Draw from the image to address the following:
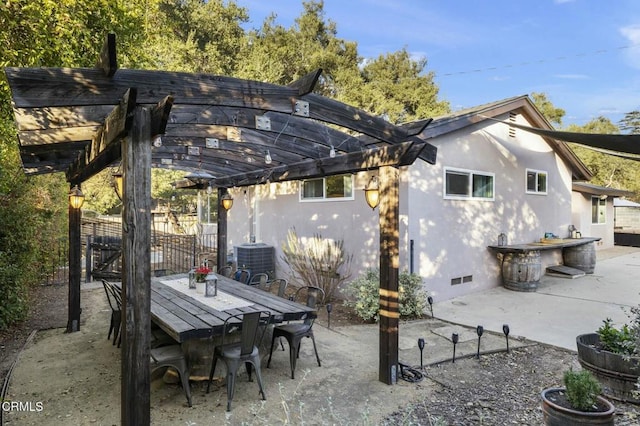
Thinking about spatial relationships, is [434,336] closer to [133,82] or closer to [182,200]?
[133,82]

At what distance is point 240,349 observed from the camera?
3.65 metres

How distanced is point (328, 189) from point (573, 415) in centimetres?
615

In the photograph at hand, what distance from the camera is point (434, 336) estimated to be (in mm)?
5426

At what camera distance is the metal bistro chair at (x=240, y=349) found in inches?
136

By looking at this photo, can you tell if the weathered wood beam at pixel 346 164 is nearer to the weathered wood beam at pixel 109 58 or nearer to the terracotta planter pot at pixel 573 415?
the terracotta planter pot at pixel 573 415

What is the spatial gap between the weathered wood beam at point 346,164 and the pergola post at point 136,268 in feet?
7.26

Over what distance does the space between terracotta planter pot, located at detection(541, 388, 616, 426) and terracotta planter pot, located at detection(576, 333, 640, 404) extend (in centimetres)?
85

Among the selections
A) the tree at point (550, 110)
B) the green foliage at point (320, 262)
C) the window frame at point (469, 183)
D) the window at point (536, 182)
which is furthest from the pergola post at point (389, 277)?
the tree at point (550, 110)

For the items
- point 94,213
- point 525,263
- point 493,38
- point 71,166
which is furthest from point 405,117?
point 71,166

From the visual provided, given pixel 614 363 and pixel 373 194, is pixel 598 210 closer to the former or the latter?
pixel 614 363

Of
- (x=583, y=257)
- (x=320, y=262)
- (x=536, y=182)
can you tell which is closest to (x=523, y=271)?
(x=536, y=182)

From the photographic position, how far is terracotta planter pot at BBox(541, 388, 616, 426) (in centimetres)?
271

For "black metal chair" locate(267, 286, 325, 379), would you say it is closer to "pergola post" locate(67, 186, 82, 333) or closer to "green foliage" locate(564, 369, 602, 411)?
"green foliage" locate(564, 369, 602, 411)

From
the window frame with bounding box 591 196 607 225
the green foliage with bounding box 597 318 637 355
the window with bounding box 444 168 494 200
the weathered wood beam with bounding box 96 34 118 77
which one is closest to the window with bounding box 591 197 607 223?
the window frame with bounding box 591 196 607 225
